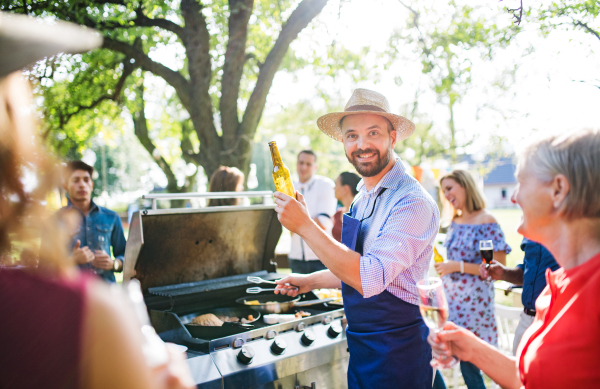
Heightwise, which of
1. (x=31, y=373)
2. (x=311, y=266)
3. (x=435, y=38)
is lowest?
(x=311, y=266)

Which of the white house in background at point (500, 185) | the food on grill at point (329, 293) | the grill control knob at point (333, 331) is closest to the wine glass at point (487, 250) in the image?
the food on grill at point (329, 293)

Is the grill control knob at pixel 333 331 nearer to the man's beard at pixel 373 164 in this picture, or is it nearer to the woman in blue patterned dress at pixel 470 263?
the man's beard at pixel 373 164

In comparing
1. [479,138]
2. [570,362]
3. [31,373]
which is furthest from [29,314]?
[479,138]

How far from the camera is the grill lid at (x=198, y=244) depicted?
2.66m

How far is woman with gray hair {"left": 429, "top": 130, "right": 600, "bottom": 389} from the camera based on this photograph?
118cm

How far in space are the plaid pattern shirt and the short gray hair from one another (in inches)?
27.6

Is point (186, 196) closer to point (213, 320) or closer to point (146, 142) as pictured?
point (213, 320)

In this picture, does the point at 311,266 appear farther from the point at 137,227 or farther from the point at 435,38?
the point at 435,38

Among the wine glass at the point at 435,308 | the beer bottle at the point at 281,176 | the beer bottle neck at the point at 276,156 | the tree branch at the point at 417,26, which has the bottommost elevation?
the wine glass at the point at 435,308

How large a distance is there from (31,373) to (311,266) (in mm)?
4427

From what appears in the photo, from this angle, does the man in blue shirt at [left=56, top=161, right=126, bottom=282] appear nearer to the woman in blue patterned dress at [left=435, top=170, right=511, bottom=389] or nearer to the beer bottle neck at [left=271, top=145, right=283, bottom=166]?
the beer bottle neck at [left=271, top=145, right=283, bottom=166]

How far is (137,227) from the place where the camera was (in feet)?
8.23

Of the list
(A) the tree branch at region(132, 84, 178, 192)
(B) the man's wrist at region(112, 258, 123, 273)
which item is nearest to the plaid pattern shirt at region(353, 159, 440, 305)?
(B) the man's wrist at region(112, 258, 123, 273)

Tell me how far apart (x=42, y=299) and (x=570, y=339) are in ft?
4.40
